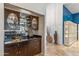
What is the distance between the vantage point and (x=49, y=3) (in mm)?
2156

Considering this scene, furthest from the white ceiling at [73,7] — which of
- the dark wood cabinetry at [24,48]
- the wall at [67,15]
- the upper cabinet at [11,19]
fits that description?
the upper cabinet at [11,19]

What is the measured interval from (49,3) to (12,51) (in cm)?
85

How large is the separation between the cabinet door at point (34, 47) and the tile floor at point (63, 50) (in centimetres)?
16

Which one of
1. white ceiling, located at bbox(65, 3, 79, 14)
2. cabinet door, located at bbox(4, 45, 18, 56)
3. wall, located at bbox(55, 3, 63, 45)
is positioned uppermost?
white ceiling, located at bbox(65, 3, 79, 14)

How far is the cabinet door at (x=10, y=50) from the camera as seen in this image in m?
2.07

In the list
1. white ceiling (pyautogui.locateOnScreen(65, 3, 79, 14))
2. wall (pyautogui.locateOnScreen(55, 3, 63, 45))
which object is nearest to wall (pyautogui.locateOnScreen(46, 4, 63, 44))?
wall (pyautogui.locateOnScreen(55, 3, 63, 45))

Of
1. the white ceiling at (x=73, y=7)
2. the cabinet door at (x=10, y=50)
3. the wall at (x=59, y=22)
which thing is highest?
the white ceiling at (x=73, y=7)

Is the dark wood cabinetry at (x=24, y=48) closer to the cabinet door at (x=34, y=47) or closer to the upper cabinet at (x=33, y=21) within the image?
the cabinet door at (x=34, y=47)

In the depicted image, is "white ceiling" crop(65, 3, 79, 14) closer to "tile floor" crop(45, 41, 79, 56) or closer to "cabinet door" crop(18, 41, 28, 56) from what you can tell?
"tile floor" crop(45, 41, 79, 56)

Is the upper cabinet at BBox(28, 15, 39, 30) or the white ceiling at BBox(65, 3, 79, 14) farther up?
the white ceiling at BBox(65, 3, 79, 14)

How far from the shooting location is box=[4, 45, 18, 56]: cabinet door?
207 cm

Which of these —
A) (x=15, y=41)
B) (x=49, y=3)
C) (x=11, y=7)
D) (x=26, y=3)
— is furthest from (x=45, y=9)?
(x=15, y=41)

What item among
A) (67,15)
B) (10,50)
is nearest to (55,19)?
(67,15)

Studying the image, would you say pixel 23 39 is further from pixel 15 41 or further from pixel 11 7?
pixel 11 7
